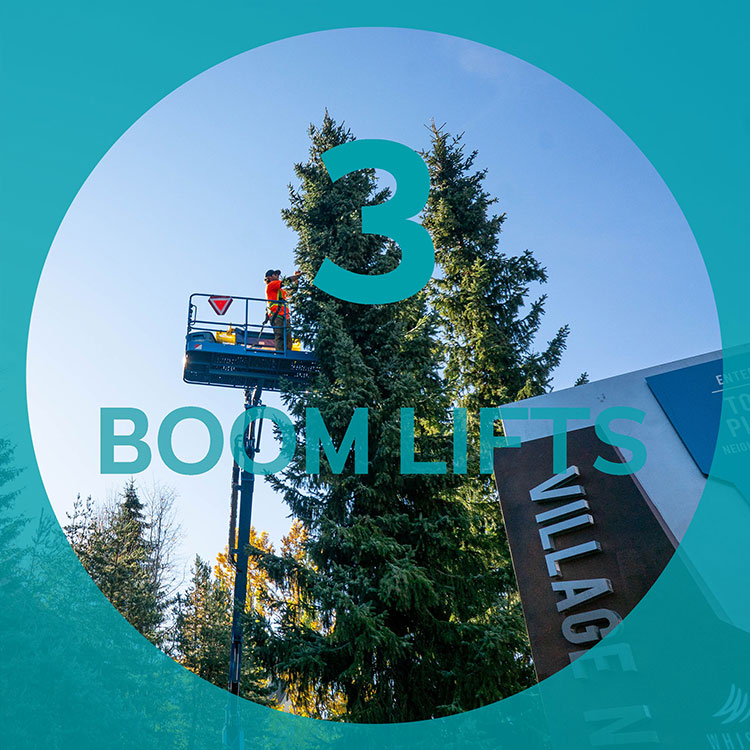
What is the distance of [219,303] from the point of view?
13.7 meters

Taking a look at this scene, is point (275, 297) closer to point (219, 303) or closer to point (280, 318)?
point (280, 318)

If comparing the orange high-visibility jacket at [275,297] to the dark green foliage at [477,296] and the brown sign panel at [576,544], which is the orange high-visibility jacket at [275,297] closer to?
the dark green foliage at [477,296]

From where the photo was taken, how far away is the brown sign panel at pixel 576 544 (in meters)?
6.23

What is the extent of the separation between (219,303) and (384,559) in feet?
22.6

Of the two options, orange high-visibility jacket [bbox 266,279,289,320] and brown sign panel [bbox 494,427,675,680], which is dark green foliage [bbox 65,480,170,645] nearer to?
orange high-visibility jacket [bbox 266,279,289,320]

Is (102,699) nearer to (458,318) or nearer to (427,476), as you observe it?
(427,476)

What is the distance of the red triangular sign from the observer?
539 inches

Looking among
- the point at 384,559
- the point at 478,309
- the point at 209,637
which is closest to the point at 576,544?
the point at 384,559

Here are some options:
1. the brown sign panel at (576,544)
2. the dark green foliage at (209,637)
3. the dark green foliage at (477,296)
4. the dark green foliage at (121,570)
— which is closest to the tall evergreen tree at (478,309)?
the dark green foliage at (477,296)

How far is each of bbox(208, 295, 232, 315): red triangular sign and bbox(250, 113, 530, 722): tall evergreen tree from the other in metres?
1.83

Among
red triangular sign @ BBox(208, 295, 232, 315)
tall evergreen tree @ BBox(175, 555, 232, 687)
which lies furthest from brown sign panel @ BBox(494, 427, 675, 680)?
tall evergreen tree @ BBox(175, 555, 232, 687)

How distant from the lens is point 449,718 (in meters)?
8.81

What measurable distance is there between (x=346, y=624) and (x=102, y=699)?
1137 cm

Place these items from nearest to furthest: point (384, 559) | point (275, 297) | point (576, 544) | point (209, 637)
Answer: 1. point (576, 544)
2. point (384, 559)
3. point (275, 297)
4. point (209, 637)
